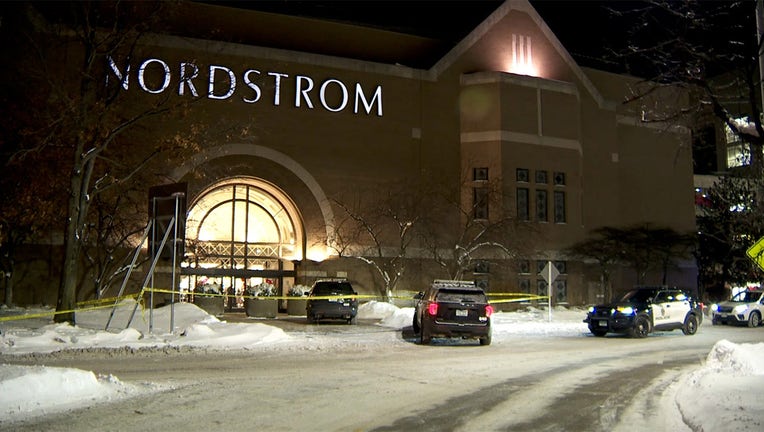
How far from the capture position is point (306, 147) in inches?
1489

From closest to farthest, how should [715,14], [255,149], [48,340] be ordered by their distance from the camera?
[715,14] → [48,340] → [255,149]

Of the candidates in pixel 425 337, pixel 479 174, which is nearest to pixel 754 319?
pixel 479 174

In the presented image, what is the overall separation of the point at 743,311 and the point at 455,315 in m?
16.5

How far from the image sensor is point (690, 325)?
24.5 meters

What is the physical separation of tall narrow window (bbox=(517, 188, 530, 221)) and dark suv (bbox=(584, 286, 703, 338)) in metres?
16.5

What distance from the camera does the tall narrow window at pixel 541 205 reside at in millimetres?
42094

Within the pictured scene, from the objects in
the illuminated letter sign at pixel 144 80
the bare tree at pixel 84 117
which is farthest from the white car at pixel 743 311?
the illuminated letter sign at pixel 144 80

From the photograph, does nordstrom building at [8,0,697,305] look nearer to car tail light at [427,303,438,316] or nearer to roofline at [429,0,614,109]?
roofline at [429,0,614,109]

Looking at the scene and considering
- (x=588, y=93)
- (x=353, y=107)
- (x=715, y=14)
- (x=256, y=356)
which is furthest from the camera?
(x=588, y=93)

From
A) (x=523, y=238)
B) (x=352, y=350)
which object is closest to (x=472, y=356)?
(x=352, y=350)

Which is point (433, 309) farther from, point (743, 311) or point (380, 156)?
point (380, 156)

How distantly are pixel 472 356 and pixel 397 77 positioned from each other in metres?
26.6

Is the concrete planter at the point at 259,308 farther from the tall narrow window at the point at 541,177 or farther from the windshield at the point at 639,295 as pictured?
the tall narrow window at the point at 541,177

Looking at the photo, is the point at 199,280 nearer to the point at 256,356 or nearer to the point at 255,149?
the point at 255,149
